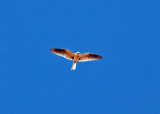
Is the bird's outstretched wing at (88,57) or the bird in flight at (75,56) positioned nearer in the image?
the bird in flight at (75,56)

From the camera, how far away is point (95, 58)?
35.1 m

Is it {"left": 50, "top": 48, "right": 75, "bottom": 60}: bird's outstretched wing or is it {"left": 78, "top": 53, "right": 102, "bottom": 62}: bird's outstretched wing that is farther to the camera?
{"left": 78, "top": 53, "right": 102, "bottom": 62}: bird's outstretched wing

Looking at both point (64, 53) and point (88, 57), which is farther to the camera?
point (88, 57)

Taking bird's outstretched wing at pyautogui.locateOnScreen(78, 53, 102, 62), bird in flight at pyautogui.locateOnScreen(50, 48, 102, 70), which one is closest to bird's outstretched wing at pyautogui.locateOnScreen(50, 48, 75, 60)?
bird in flight at pyautogui.locateOnScreen(50, 48, 102, 70)

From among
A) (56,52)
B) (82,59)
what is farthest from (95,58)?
(56,52)

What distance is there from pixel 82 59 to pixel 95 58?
1.18 meters

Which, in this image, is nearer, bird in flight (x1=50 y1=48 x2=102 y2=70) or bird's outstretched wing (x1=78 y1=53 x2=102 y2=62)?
bird in flight (x1=50 y1=48 x2=102 y2=70)

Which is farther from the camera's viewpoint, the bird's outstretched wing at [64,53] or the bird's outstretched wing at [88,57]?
the bird's outstretched wing at [88,57]

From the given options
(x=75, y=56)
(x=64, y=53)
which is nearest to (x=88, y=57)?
(x=75, y=56)

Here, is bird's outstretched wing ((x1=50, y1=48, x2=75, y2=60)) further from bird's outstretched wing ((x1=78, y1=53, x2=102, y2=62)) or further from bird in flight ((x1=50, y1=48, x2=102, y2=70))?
bird's outstretched wing ((x1=78, y1=53, x2=102, y2=62))

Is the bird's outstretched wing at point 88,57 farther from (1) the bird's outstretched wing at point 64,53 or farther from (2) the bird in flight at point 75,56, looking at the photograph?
(1) the bird's outstretched wing at point 64,53

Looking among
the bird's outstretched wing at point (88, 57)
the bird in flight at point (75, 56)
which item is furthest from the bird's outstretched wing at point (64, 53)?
the bird's outstretched wing at point (88, 57)

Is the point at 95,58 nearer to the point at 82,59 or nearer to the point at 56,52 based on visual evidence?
the point at 82,59

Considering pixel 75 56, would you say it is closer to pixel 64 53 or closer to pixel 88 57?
pixel 64 53
